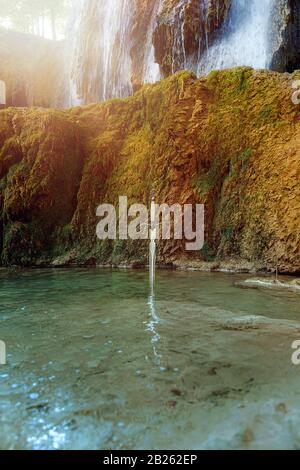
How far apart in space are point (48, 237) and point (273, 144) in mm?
8591

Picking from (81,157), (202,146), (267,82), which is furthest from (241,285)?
(81,157)

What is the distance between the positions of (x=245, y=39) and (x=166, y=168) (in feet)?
21.0

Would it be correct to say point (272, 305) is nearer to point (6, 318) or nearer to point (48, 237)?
point (6, 318)

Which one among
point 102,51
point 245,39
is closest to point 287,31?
point 245,39

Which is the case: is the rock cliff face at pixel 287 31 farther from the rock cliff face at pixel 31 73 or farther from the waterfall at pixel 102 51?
the rock cliff face at pixel 31 73

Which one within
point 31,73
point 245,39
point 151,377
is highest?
point 31,73

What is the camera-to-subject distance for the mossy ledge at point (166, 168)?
9.94 meters

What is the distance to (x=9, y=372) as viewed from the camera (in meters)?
2.82

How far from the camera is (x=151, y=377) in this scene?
2.64m

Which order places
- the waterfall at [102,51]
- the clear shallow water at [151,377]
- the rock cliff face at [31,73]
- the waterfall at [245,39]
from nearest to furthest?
the clear shallow water at [151,377]
the waterfall at [245,39]
the waterfall at [102,51]
the rock cliff face at [31,73]

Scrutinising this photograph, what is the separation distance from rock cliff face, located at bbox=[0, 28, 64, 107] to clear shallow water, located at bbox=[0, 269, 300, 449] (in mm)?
24870

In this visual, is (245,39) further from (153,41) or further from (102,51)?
(102,51)

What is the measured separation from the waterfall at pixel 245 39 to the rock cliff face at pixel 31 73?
14.7 m

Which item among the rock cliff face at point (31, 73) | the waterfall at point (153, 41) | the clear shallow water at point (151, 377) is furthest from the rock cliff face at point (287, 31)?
the rock cliff face at point (31, 73)
